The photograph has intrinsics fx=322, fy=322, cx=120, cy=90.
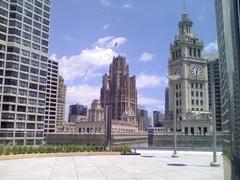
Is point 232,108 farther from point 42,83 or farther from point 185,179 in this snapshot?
point 42,83

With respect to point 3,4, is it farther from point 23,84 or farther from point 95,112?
point 95,112

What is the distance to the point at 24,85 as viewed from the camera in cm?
9862

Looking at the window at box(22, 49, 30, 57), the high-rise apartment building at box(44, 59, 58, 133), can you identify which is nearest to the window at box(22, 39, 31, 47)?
the window at box(22, 49, 30, 57)

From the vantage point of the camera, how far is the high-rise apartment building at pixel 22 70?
92.2 meters

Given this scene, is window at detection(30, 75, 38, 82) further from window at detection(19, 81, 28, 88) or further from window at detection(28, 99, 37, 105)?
window at detection(28, 99, 37, 105)

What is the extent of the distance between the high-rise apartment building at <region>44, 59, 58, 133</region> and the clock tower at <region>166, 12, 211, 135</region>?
59.5 m

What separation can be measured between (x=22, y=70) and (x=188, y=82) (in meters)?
67.4

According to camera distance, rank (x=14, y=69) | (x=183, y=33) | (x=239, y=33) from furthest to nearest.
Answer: (x=183, y=33)
(x=14, y=69)
(x=239, y=33)

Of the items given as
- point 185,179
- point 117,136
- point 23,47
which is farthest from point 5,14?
point 185,179

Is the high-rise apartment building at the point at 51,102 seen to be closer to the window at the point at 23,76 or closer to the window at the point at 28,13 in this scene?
the window at the point at 23,76

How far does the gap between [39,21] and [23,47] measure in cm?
1360

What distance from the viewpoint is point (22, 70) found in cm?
9812

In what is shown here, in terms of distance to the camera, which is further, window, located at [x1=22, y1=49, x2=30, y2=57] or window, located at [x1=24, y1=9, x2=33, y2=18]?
window, located at [x1=24, y1=9, x2=33, y2=18]

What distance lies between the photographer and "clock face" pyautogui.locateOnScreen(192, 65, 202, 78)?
13525cm
